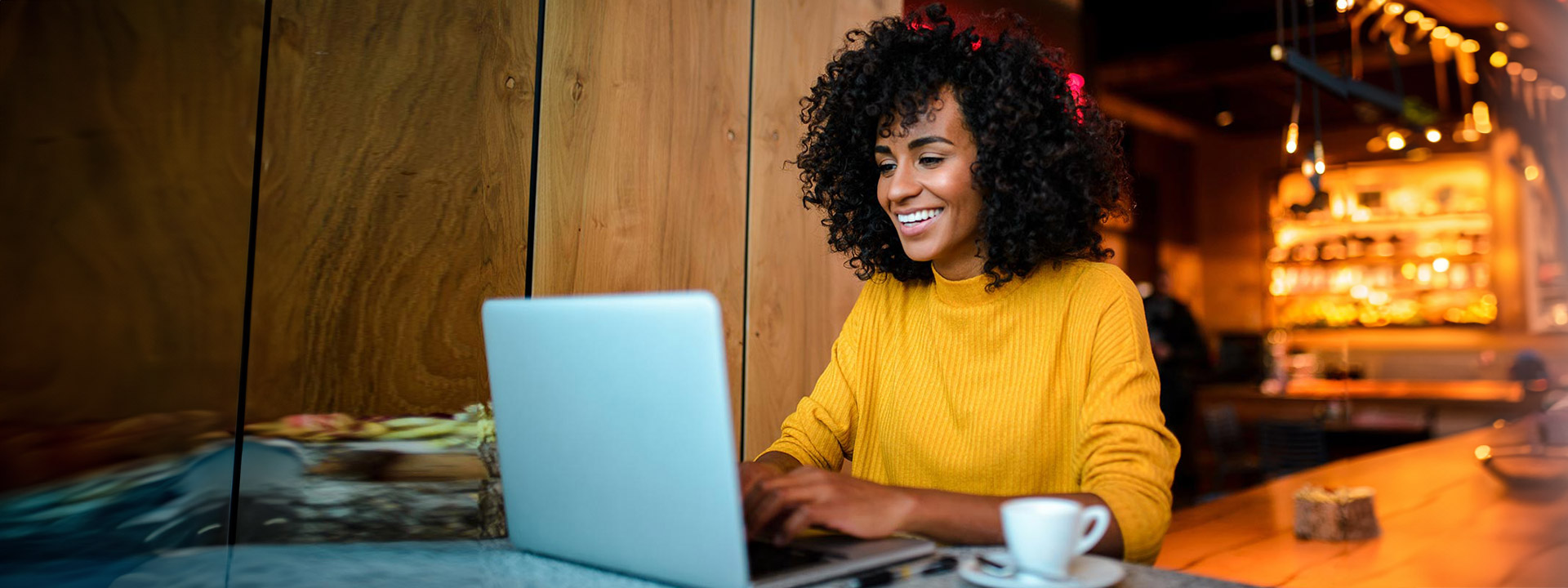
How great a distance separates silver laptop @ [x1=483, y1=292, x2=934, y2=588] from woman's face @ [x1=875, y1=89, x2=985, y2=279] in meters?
0.62

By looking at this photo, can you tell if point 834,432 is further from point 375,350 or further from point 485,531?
point 375,350

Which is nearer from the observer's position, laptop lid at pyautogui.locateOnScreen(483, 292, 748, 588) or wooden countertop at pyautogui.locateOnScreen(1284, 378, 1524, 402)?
laptop lid at pyautogui.locateOnScreen(483, 292, 748, 588)

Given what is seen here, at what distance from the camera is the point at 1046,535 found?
828 millimetres

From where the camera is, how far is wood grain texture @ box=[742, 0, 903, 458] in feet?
6.78

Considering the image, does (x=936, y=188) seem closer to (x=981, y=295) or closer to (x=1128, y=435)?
(x=981, y=295)

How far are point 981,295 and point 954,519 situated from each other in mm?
573

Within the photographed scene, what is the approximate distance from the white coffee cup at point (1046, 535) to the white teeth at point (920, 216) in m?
0.75

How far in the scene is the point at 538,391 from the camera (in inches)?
38.1

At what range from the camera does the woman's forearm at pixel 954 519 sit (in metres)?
1.06

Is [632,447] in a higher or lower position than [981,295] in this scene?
lower

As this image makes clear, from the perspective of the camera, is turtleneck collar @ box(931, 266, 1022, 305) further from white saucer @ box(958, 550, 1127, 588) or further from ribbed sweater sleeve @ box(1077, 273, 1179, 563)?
white saucer @ box(958, 550, 1127, 588)

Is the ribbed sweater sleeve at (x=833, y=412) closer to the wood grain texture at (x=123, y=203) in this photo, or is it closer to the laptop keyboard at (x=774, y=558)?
the laptop keyboard at (x=774, y=558)

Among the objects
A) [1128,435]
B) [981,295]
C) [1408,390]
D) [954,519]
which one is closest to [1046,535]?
[954,519]

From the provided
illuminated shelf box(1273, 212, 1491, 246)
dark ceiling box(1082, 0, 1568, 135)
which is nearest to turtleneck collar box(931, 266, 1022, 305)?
dark ceiling box(1082, 0, 1568, 135)
